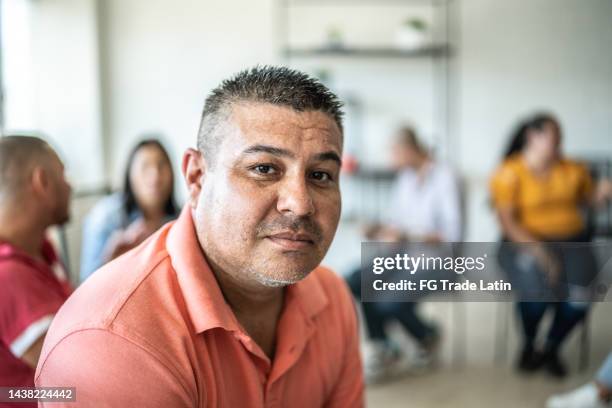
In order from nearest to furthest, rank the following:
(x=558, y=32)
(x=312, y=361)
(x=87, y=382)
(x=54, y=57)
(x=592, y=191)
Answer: (x=87, y=382) < (x=312, y=361) < (x=592, y=191) < (x=54, y=57) < (x=558, y=32)

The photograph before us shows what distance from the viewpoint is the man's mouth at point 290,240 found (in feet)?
2.38

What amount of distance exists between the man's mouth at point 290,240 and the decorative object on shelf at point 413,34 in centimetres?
288

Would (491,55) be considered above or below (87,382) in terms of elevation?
above

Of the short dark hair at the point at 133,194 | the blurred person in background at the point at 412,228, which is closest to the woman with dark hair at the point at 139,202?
the short dark hair at the point at 133,194

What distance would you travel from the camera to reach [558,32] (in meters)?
3.45

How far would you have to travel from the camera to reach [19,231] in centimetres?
100

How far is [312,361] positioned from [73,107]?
2.92 metres

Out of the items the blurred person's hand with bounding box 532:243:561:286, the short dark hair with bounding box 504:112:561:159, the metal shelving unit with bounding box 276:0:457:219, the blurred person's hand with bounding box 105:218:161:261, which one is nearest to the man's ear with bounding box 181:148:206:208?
the blurred person's hand with bounding box 532:243:561:286

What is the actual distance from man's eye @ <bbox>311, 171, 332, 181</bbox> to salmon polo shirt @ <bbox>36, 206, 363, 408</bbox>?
208 mm

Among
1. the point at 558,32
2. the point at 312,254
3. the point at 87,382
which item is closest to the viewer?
the point at 87,382

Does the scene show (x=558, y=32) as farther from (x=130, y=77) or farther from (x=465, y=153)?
(x=130, y=77)

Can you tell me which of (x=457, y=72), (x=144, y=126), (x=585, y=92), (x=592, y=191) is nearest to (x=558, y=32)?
(x=585, y=92)

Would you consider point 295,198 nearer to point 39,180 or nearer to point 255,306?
point 255,306
